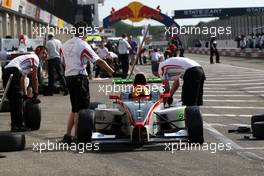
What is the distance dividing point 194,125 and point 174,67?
2.01m

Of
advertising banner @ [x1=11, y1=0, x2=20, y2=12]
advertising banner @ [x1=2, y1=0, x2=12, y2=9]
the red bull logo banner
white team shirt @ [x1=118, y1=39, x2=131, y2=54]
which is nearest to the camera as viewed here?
white team shirt @ [x1=118, y1=39, x2=131, y2=54]

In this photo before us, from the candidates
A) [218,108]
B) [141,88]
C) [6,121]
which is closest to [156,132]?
[141,88]

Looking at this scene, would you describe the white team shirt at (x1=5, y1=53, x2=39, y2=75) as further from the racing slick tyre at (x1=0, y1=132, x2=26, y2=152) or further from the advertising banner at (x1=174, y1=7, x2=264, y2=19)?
the advertising banner at (x1=174, y1=7, x2=264, y2=19)

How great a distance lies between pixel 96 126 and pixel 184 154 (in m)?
1.82

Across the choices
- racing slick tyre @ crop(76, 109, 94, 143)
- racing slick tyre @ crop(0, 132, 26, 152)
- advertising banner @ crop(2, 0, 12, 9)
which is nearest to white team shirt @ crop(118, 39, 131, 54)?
advertising banner @ crop(2, 0, 12, 9)

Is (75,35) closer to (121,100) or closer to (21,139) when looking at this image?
(121,100)

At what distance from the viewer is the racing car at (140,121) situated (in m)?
A: 8.33

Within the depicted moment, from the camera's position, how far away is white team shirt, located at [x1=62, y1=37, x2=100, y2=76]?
920 centimetres

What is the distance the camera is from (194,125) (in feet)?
27.3

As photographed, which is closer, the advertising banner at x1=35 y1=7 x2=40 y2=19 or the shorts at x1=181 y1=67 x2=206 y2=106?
the shorts at x1=181 y1=67 x2=206 y2=106

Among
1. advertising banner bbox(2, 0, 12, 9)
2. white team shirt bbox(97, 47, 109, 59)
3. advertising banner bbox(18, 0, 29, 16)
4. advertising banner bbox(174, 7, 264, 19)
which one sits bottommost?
white team shirt bbox(97, 47, 109, 59)

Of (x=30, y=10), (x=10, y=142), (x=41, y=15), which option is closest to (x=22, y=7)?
(x=30, y=10)

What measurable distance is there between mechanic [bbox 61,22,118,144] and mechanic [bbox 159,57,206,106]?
1339 mm

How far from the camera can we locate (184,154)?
25.8 feet
